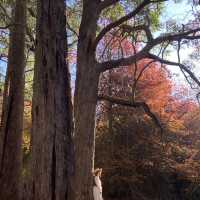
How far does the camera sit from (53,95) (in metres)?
6.91

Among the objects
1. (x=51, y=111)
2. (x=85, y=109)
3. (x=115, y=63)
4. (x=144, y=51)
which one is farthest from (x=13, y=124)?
(x=51, y=111)

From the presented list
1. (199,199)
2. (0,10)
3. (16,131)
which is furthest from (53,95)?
(199,199)

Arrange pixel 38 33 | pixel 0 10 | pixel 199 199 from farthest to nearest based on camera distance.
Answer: pixel 199 199 < pixel 0 10 < pixel 38 33

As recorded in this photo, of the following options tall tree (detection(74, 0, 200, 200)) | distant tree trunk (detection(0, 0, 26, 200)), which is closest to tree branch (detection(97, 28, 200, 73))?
tall tree (detection(74, 0, 200, 200))

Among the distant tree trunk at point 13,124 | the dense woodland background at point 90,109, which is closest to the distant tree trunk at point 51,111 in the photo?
the dense woodland background at point 90,109

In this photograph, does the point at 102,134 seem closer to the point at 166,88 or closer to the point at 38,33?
the point at 166,88

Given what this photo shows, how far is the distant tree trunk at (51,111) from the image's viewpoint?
6.64 metres

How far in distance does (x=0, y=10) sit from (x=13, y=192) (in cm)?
526

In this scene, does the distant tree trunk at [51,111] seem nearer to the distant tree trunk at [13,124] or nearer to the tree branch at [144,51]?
the tree branch at [144,51]

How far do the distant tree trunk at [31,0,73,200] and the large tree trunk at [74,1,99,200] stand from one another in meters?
1.28

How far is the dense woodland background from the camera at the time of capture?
6.88 m

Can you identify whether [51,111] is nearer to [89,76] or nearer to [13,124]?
[89,76]

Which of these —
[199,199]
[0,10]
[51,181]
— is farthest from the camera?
[199,199]

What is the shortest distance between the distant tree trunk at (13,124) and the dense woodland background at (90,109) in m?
0.03
